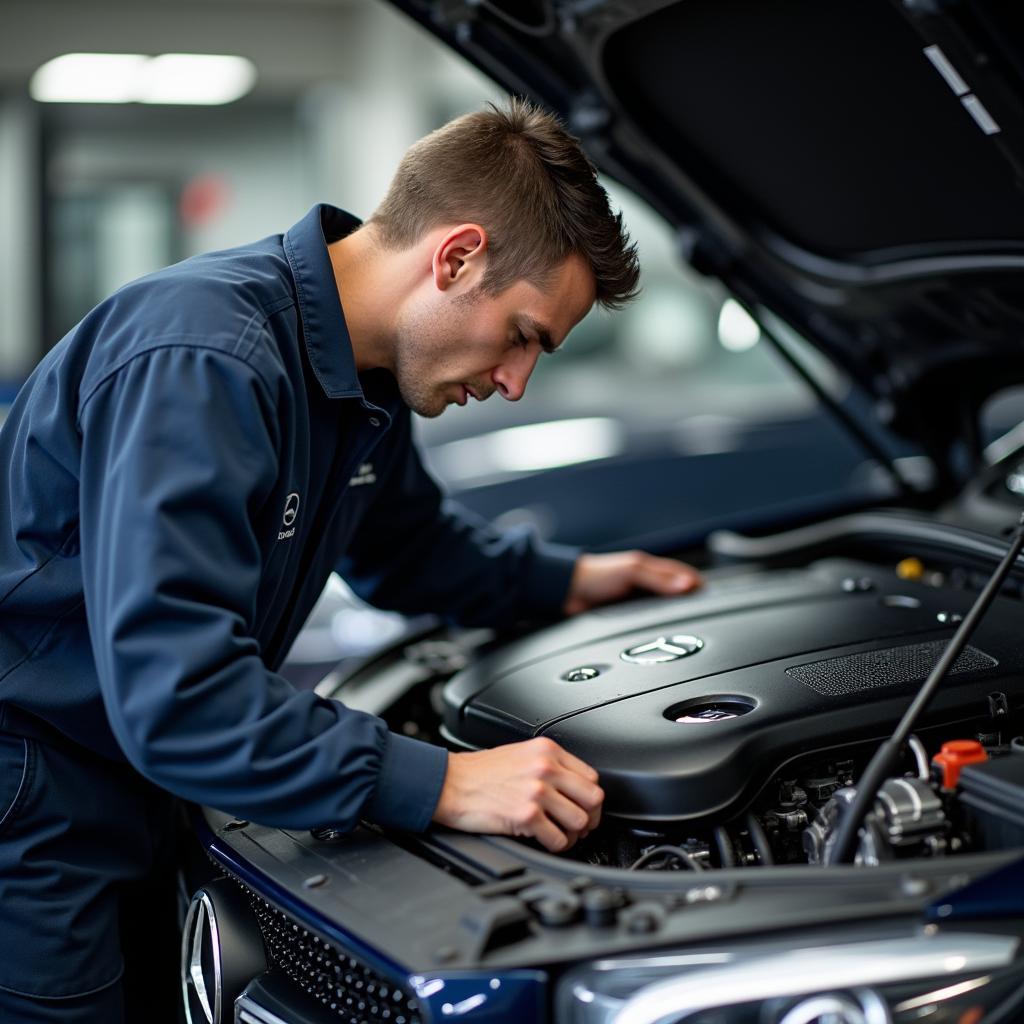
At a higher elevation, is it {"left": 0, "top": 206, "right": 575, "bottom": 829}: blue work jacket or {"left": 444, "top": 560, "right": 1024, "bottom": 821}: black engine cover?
{"left": 0, "top": 206, "right": 575, "bottom": 829}: blue work jacket

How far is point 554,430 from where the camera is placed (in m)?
4.66

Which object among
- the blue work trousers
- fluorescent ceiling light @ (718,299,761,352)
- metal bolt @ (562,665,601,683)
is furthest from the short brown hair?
fluorescent ceiling light @ (718,299,761,352)

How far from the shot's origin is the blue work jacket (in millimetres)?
1204

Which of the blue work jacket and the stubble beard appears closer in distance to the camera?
the blue work jacket

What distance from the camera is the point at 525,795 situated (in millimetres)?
1280

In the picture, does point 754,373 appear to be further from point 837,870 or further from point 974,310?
point 837,870

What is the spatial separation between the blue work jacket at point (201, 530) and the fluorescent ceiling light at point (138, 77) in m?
6.33

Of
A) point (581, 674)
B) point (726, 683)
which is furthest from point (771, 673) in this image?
point (581, 674)

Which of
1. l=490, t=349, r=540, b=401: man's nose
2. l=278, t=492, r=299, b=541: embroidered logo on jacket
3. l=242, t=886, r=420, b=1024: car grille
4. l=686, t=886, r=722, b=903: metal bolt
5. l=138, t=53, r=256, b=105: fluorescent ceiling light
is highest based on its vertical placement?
l=138, t=53, r=256, b=105: fluorescent ceiling light

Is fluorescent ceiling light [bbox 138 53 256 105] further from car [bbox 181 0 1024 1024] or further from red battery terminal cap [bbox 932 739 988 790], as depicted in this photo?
red battery terminal cap [bbox 932 739 988 790]

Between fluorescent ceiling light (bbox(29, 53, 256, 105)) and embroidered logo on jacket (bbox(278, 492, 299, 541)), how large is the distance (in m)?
6.50

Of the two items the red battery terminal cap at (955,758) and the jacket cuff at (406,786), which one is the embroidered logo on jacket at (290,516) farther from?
the red battery terminal cap at (955,758)

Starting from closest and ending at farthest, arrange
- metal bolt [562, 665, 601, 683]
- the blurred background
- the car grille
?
the car grille → metal bolt [562, 665, 601, 683] → the blurred background

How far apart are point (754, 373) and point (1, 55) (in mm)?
4524
